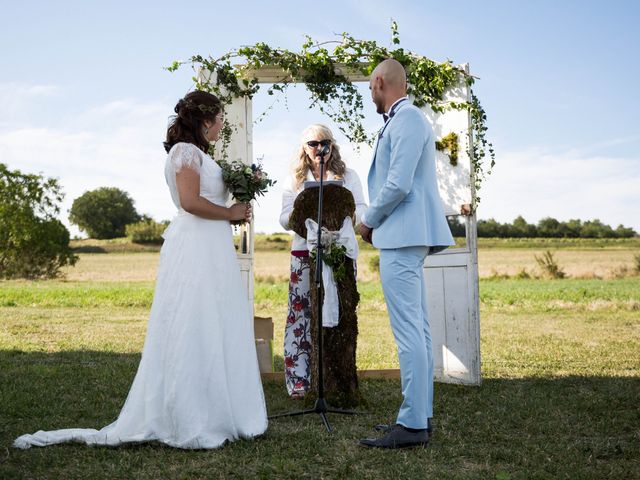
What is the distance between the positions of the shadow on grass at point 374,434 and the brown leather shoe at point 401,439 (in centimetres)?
9

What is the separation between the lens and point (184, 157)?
4430 millimetres

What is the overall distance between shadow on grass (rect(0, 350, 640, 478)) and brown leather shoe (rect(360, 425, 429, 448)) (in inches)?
3.5

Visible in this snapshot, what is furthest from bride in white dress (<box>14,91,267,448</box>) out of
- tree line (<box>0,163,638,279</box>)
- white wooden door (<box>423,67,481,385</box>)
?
tree line (<box>0,163,638,279</box>)

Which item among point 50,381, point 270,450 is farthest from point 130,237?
point 270,450

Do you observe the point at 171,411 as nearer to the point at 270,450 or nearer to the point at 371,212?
the point at 270,450

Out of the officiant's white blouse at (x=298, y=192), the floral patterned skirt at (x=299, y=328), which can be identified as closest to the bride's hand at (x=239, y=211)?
the officiant's white blouse at (x=298, y=192)

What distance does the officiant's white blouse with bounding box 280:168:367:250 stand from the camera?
596cm

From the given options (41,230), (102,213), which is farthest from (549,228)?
(102,213)

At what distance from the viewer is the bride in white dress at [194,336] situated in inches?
172

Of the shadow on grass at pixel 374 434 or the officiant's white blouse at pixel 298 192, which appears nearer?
the shadow on grass at pixel 374 434

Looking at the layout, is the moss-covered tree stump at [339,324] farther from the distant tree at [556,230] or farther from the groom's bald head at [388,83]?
the distant tree at [556,230]

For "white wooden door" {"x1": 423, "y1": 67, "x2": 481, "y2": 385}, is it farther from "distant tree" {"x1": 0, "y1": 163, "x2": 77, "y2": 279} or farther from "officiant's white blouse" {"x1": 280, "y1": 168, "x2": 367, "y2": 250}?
"distant tree" {"x1": 0, "y1": 163, "x2": 77, "y2": 279}

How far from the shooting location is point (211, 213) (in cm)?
448

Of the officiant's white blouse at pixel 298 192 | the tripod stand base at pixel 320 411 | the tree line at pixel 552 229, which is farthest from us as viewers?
the tree line at pixel 552 229
